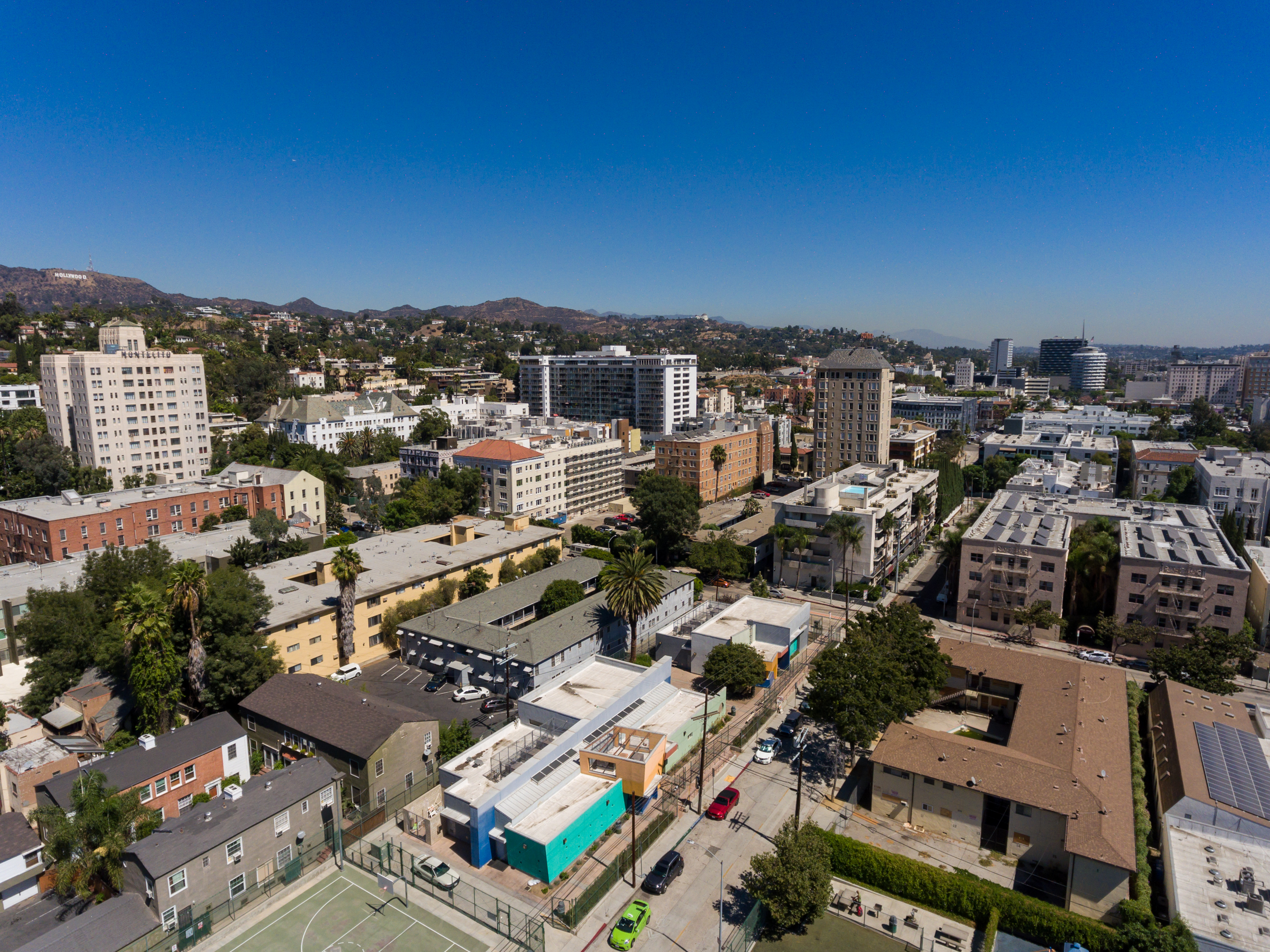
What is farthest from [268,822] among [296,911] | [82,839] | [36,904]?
[36,904]

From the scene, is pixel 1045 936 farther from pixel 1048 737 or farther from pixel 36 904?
pixel 36 904

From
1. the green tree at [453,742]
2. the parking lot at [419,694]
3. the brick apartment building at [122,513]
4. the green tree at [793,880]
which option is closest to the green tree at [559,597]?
the parking lot at [419,694]

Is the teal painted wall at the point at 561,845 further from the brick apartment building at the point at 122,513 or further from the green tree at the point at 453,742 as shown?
the brick apartment building at the point at 122,513

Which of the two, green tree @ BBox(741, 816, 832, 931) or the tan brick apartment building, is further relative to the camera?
the tan brick apartment building

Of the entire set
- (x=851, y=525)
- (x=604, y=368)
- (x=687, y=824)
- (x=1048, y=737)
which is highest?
(x=604, y=368)

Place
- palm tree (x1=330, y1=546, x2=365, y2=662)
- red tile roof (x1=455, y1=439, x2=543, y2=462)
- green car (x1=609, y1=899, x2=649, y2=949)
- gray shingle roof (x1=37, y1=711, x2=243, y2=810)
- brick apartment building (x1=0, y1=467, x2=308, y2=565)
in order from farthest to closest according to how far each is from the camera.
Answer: red tile roof (x1=455, y1=439, x2=543, y2=462), brick apartment building (x1=0, y1=467, x2=308, y2=565), palm tree (x1=330, y1=546, x2=365, y2=662), gray shingle roof (x1=37, y1=711, x2=243, y2=810), green car (x1=609, y1=899, x2=649, y2=949)

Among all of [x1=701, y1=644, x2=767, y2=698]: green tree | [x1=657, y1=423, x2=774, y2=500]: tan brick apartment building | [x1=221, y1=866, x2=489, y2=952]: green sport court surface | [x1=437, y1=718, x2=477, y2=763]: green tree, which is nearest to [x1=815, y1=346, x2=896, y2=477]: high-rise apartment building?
[x1=657, y1=423, x2=774, y2=500]: tan brick apartment building

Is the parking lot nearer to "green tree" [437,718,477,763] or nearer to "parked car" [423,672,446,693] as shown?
"parked car" [423,672,446,693]
